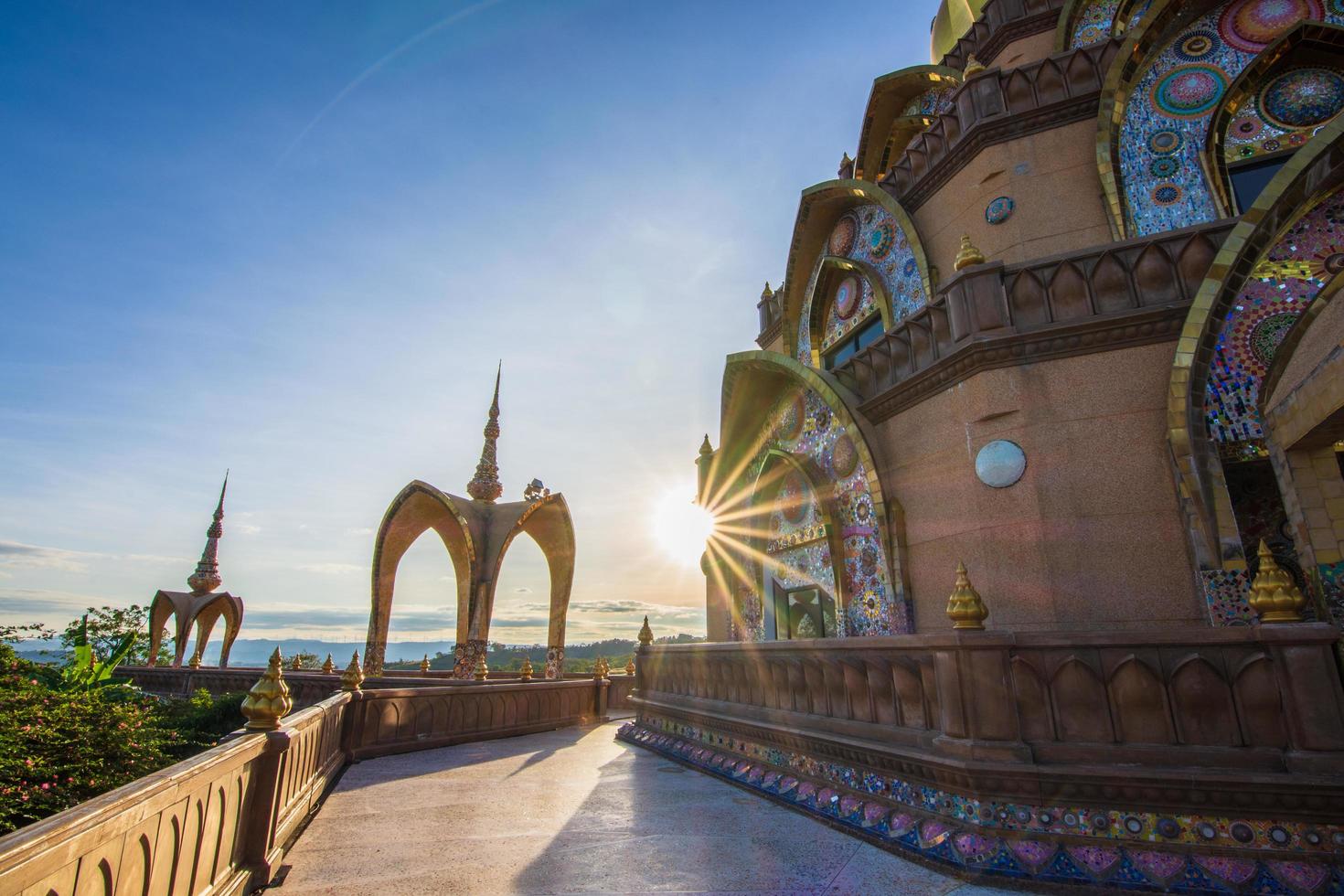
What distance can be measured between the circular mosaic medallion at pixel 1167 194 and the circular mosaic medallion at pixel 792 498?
242 inches

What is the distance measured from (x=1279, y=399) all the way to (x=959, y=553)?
10.4ft

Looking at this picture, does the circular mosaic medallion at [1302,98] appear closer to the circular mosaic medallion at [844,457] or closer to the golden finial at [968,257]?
the golden finial at [968,257]

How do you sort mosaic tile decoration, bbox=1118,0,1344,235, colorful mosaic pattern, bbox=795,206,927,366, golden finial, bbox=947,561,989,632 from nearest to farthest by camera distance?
golden finial, bbox=947,561,989,632, mosaic tile decoration, bbox=1118,0,1344,235, colorful mosaic pattern, bbox=795,206,927,366

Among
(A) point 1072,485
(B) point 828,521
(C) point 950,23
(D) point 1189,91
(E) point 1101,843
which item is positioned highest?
(C) point 950,23

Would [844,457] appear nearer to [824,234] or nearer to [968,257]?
[968,257]

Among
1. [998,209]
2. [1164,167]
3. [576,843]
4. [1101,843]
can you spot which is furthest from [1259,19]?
[576,843]

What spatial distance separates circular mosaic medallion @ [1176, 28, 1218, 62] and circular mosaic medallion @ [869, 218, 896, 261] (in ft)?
13.7

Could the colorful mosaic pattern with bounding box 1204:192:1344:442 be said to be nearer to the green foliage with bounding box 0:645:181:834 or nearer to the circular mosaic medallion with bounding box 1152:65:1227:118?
the circular mosaic medallion with bounding box 1152:65:1227:118

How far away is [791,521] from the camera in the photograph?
11.6 meters

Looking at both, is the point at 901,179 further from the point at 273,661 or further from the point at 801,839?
the point at 273,661

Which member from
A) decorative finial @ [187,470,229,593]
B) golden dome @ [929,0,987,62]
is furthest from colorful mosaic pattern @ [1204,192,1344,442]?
decorative finial @ [187,470,229,593]

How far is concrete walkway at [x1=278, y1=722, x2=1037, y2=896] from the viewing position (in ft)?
13.7

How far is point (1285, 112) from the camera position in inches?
329

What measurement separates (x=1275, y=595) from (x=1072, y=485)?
2671 millimetres
